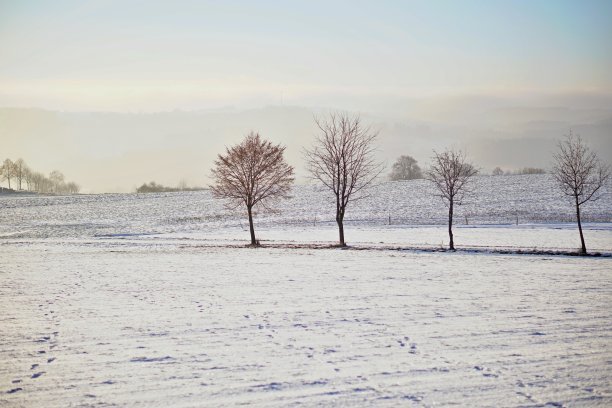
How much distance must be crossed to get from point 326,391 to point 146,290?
11697 millimetres

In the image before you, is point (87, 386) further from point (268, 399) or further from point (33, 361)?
point (268, 399)

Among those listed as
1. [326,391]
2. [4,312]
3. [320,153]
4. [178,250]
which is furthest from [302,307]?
[320,153]

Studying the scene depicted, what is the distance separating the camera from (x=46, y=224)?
59844mm

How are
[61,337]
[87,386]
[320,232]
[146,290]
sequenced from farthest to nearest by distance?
[320,232]
[146,290]
[61,337]
[87,386]

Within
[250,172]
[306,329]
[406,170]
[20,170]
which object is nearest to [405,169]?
[406,170]

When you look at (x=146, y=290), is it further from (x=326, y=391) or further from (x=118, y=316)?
(x=326, y=391)

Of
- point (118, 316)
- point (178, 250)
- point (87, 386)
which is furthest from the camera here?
point (178, 250)

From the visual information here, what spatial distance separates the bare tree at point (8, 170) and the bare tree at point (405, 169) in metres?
109

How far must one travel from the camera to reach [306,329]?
38.6 ft

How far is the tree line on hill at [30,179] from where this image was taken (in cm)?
13400

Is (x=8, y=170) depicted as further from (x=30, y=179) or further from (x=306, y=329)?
(x=306, y=329)

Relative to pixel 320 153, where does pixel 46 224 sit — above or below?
below

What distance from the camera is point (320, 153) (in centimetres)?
4131

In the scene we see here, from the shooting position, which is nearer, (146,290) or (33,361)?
(33,361)
